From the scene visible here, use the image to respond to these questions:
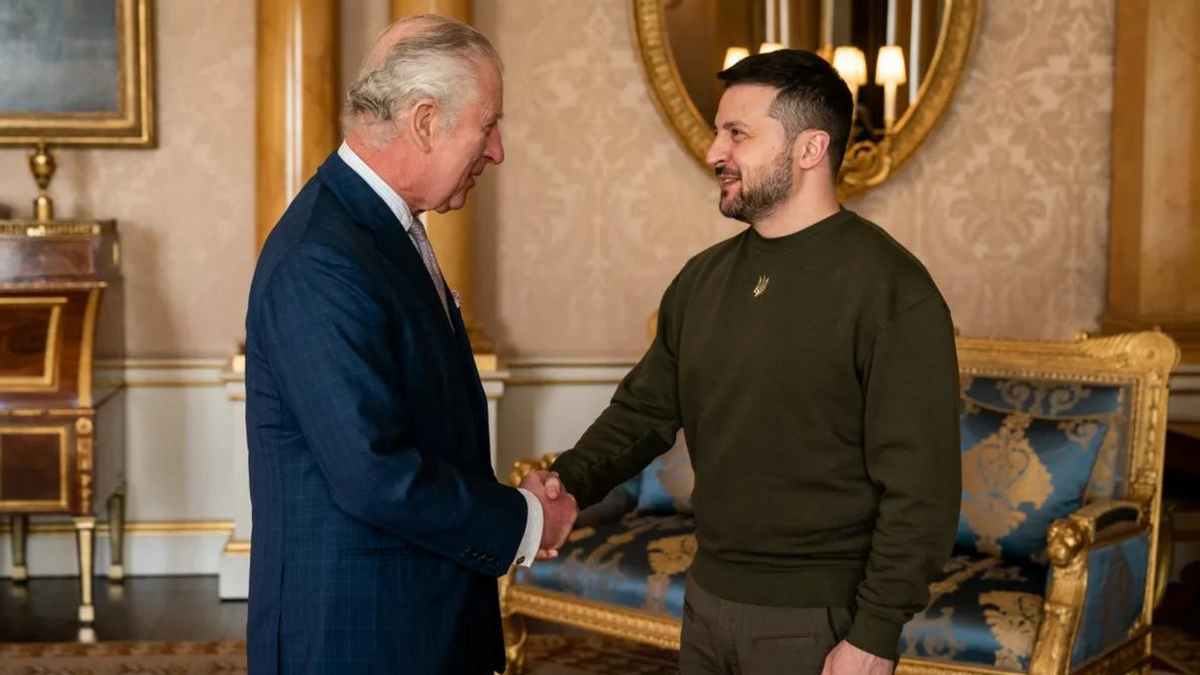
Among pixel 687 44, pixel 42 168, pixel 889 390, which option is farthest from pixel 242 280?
pixel 889 390

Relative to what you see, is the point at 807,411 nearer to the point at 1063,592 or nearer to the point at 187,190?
the point at 1063,592

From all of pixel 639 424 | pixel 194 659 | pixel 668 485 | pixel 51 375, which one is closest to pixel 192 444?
pixel 51 375

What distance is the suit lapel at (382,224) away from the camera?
80.5 inches

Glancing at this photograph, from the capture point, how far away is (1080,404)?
13.2 feet

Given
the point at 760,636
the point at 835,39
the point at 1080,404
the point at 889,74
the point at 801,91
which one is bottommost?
the point at 760,636

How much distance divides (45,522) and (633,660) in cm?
238

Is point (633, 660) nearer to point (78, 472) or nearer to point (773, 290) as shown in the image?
point (78, 472)

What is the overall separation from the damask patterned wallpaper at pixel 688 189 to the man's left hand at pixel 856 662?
135 inches

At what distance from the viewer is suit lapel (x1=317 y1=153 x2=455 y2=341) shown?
2045 mm

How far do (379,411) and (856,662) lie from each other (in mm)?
791

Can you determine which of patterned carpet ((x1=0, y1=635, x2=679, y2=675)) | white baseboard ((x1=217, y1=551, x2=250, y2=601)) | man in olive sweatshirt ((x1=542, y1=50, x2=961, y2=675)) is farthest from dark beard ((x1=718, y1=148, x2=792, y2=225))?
white baseboard ((x1=217, y1=551, x2=250, y2=601))

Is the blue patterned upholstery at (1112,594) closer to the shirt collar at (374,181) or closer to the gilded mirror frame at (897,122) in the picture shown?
the gilded mirror frame at (897,122)

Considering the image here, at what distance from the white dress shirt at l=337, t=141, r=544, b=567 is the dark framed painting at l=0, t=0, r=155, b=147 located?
3561 millimetres

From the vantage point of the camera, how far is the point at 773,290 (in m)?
2.29
